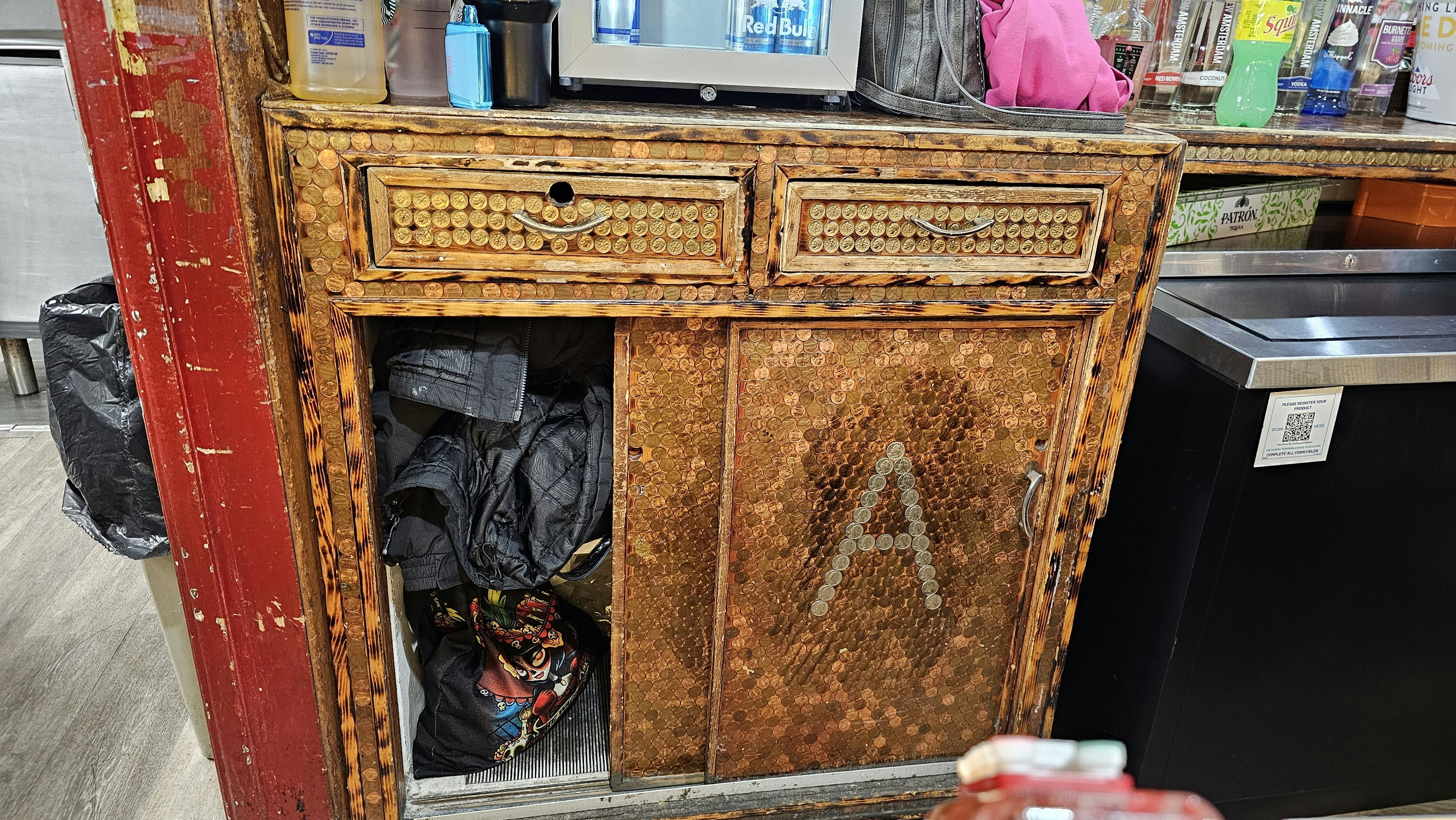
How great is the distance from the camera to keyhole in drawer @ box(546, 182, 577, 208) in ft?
3.83

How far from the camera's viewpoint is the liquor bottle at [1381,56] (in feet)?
5.96

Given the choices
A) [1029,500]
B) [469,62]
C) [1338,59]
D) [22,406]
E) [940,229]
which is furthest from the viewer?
[22,406]

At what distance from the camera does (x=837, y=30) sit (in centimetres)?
132

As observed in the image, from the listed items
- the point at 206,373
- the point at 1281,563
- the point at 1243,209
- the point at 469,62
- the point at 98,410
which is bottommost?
the point at 1281,563

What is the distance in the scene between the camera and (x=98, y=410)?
1.43 m

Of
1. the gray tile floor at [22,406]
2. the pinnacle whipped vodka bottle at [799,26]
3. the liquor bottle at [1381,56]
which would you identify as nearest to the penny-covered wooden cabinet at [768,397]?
the pinnacle whipped vodka bottle at [799,26]

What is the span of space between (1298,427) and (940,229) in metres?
0.63

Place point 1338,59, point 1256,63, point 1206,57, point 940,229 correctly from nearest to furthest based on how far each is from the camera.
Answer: point 940,229, point 1256,63, point 1206,57, point 1338,59

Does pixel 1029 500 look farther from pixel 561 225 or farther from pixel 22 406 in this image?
pixel 22 406

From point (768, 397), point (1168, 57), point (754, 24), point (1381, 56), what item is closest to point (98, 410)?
point (768, 397)

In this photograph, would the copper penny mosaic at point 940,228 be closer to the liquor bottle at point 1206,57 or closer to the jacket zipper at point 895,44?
the jacket zipper at point 895,44

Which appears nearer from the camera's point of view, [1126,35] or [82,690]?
[1126,35]

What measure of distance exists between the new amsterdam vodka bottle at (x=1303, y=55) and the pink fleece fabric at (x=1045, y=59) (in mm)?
673

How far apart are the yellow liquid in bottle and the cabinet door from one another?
587mm
